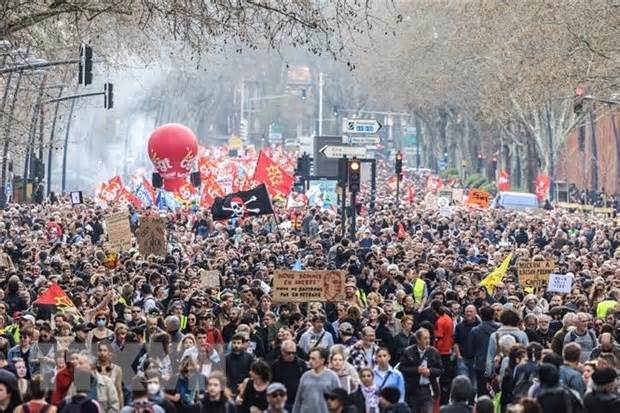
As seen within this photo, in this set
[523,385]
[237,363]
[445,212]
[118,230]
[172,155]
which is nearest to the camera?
[523,385]

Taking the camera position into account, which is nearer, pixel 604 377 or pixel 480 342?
pixel 604 377

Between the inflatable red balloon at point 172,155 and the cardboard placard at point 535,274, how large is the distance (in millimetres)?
29801

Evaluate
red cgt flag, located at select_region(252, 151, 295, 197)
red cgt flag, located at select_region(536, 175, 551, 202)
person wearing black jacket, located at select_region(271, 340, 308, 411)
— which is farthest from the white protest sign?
person wearing black jacket, located at select_region(271, 340, 308, 411)

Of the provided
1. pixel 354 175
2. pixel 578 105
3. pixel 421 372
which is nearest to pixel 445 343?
pixel 421 372

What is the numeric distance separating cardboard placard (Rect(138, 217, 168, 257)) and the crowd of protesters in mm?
191

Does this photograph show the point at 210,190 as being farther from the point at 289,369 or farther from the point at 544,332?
the point at 289,369

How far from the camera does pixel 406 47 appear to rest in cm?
8806

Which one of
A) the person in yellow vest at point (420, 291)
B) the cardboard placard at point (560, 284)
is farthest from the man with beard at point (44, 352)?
the cardboard placard at point (560, 284)

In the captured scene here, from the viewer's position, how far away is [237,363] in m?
16.6

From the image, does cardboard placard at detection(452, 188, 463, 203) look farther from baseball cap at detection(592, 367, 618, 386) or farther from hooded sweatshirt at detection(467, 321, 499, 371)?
baseball cap at detection(592, 367, 618, 386)

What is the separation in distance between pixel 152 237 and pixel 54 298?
935 centimetres

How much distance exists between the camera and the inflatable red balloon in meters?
54.9

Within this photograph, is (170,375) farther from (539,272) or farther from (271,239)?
(271,239)

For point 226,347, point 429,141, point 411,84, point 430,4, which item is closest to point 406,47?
point 411,84
